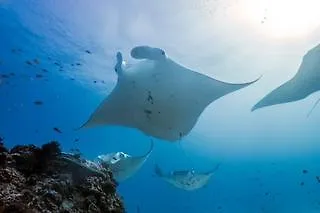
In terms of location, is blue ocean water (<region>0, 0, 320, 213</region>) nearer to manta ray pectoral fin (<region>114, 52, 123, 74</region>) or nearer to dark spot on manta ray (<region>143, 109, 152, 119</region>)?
dark spot on manta ray (<region>143, 109, 152, 119</region>)

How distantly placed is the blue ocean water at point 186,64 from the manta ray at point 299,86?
454 centimetres

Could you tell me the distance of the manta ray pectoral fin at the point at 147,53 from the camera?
5840 millimetres

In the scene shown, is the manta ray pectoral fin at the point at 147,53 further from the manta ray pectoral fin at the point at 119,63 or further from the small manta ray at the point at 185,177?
the small manta ray at the point at 185,177

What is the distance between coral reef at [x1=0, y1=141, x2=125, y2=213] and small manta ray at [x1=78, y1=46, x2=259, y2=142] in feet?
7.91

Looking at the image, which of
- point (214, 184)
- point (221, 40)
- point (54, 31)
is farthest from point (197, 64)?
point (214, 184)

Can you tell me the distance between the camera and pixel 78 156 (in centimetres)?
445

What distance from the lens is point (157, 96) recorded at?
6.56 meters

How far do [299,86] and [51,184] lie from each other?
17.3ft

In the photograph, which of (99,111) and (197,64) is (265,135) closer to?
(197,64)

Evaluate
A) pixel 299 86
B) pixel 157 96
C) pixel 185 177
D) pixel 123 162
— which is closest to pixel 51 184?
pixel 157 96

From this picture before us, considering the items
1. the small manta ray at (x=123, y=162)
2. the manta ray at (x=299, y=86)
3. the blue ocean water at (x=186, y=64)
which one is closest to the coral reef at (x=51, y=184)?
the manta ray at (x=299, y=86)

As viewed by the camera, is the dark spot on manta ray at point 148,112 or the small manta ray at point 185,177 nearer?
the dark spot on manta ray at point 148,112

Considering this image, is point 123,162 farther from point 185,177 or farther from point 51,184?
point 51,184

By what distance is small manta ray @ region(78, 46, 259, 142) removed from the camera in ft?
20.5
